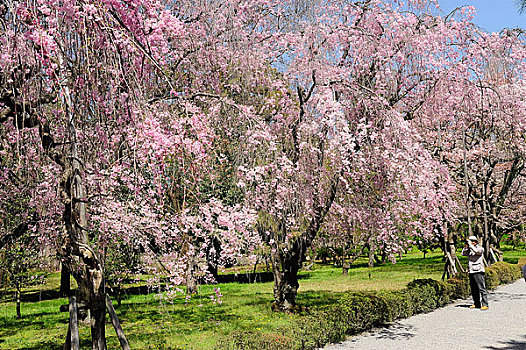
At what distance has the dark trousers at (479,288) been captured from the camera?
34.3 ft

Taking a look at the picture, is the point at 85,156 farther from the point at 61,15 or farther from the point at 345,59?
the point at 345,59

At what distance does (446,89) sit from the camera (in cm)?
948

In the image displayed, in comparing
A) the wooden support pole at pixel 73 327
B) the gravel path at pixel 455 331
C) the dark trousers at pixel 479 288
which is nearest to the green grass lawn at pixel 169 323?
the wooden support pole at pixel 73 327

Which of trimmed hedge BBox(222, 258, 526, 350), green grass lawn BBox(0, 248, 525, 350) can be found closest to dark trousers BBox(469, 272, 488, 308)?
trimmed hedge BBox(222, 258, 526, 350)

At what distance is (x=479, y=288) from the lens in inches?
421

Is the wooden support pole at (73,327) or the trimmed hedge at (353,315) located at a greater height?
the wooden support pole at (73,327)

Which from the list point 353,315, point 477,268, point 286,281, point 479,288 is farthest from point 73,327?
point 479,288

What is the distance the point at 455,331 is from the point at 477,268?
253 cm

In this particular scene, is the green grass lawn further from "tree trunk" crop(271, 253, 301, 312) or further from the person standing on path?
the person standing on path

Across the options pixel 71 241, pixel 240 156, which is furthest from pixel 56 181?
pixel 240 156

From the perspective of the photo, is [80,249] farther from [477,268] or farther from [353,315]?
[477,268]

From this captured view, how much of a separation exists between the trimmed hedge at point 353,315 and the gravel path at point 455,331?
21 cm

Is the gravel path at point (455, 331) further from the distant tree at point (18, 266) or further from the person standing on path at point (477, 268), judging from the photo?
the distant tree at point (18, 266)

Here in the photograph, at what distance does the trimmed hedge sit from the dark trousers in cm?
89
